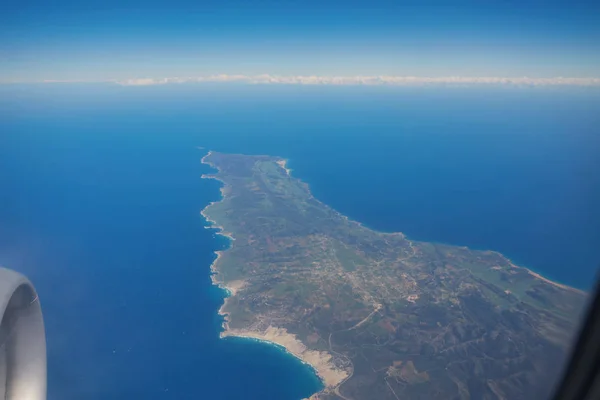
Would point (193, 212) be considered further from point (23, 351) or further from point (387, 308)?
point (23, 351)

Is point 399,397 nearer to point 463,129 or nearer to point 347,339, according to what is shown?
point 347,339

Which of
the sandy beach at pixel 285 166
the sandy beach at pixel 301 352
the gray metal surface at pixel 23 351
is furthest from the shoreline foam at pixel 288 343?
the sandy beach at pixel 285 166

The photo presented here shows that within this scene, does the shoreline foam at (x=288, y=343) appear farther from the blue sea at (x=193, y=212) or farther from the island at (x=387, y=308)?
the blue sea at (x=193, y=212)

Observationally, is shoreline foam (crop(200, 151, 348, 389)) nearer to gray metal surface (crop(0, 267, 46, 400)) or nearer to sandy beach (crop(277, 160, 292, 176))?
gray metal surface (crop(0, 267, 46, 400))

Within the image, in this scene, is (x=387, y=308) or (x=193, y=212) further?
(x=193, y=212)

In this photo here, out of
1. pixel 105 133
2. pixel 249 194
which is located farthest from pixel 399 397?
pixel 105 133

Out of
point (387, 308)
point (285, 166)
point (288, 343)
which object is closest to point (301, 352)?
point (288, 343)
